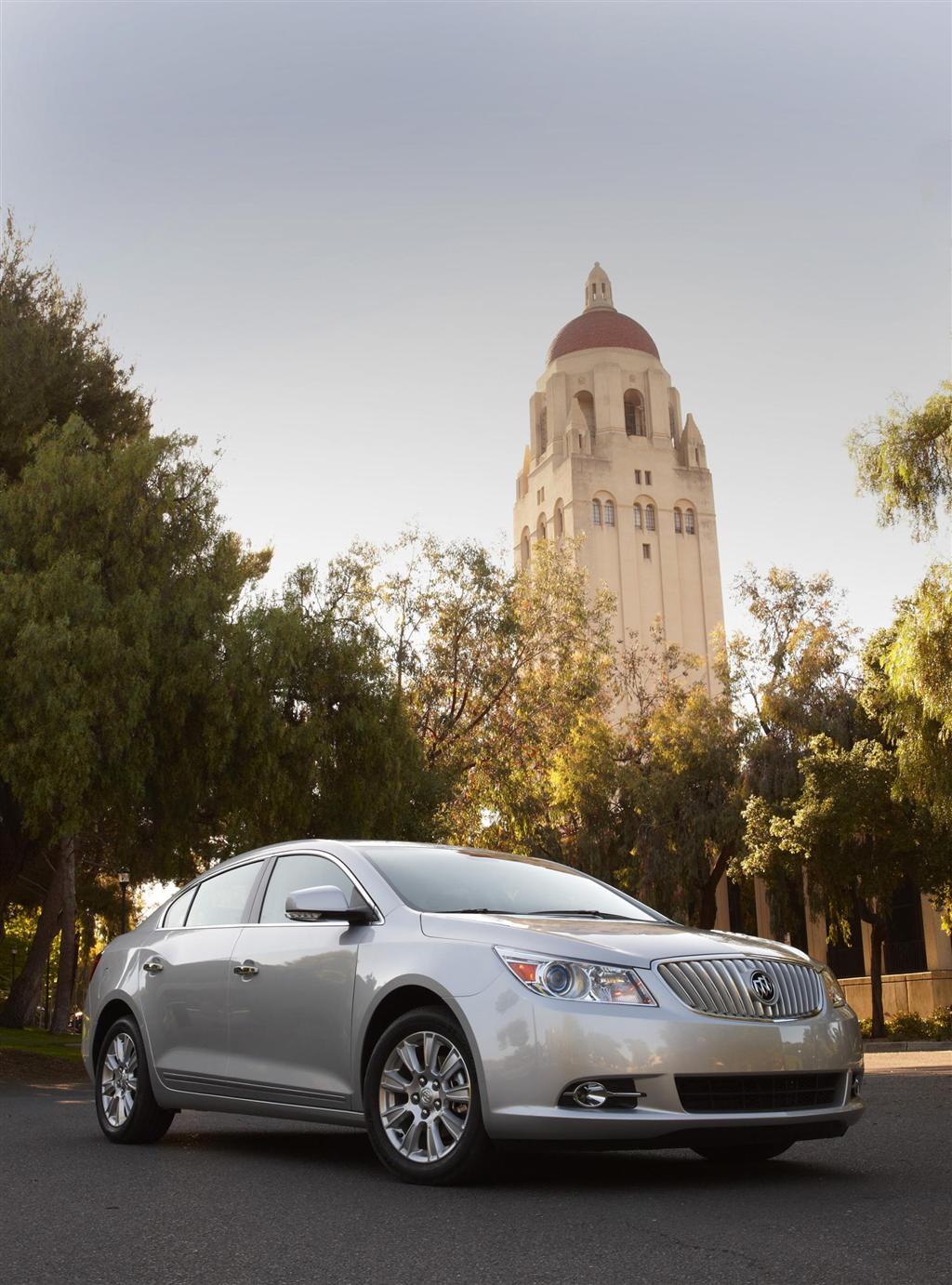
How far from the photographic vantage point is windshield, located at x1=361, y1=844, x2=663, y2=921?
267 inches

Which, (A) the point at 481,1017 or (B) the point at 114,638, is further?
(B) the point at 114,638

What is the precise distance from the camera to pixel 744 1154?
6.96 metres

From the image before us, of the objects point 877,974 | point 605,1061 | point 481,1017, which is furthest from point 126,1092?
point 877,974

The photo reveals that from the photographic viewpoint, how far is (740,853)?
34688 millimetres

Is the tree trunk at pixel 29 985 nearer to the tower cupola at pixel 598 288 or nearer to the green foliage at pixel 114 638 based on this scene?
the green foliage at pixel 114 638

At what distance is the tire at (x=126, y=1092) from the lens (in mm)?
7883

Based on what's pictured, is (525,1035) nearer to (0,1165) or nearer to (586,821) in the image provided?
(0,1165)

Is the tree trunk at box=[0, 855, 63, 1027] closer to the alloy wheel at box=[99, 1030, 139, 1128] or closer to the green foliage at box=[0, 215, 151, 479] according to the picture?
the green foliage at box=[0, 215, 151, 479]

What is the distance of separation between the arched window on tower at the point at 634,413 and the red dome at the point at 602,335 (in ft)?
12.0

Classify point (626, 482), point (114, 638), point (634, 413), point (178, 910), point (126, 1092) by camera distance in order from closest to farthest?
point (126, 1092)
point (178, 910)
point (114, 638)
point (626, 482)
point (634, 413)

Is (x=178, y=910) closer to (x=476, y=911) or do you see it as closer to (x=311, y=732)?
(x=476, y=911)

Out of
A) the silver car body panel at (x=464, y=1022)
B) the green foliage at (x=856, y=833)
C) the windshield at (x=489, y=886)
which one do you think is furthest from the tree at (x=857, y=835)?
the silver car body panel at (x=464, y=1022)

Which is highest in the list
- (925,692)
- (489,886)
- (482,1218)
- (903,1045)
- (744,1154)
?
(925,692)

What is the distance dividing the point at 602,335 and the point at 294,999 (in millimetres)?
100981
